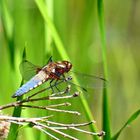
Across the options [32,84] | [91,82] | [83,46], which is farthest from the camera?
[83,46]

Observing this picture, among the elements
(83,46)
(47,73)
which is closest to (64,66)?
(47,73)

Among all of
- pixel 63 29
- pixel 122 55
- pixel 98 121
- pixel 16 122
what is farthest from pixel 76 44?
pixel 16 122

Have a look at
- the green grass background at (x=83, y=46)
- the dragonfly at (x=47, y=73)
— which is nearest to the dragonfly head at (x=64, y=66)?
the dragonfly at (x=47, y=73)

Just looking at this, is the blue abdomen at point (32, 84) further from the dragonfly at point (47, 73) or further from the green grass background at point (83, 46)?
the green grass background at point (83, 46)

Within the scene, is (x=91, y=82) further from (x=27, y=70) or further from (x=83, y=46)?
(x=83, y=46)

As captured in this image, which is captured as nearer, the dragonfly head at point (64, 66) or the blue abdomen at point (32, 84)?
the blue abdomen at point (32, 84)

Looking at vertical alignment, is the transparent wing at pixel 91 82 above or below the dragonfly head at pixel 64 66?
below

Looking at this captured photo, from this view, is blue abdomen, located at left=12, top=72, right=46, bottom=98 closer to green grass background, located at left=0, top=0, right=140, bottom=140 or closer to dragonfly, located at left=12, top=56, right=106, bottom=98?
dragonfly, located at left=12, top=56, right=106, bottom=98

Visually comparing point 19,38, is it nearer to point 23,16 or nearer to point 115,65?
point 23,16

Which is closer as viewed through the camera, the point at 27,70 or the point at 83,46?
the point at 27,70
